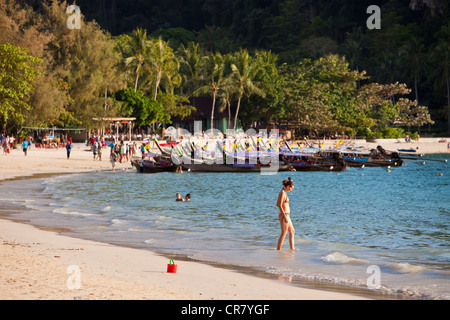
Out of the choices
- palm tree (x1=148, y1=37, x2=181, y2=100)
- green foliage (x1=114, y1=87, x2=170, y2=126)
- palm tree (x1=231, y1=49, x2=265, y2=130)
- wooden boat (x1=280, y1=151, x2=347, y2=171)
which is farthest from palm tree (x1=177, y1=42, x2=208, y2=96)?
wooden boat (x1=280, y1=151, x2=347, y2=171)

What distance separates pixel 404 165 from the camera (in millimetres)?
74188

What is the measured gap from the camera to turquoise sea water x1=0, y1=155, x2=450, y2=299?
52.6 ft

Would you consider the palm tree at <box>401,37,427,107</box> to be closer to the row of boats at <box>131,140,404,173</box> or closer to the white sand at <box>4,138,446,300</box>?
the row of boats at <box>131,140,404,173</box>

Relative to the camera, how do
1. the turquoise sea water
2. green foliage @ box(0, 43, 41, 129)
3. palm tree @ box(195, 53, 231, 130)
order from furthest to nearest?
palm tree @ box(195, 53, 231, 130) < green foliage @ box(0, 43, 41, 129) < the turquoise sea water

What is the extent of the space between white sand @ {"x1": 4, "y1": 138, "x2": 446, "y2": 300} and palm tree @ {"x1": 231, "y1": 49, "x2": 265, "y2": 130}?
73375 millimetres

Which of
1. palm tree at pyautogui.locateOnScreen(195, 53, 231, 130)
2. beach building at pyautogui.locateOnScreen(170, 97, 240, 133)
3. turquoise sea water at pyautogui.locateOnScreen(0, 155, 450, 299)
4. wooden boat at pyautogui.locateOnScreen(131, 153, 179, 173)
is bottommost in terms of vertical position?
turquoise sea water at pyautogui.locateOnScreen(0, 155, 450, 299)

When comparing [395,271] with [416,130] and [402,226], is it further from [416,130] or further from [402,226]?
[416,130]

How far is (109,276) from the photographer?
12.7 meters

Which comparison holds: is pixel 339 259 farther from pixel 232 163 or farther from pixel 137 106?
pixel 137 106

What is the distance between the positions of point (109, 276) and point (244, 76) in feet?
263

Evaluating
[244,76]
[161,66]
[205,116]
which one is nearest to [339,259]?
[161,66]

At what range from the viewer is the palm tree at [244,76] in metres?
90.8
